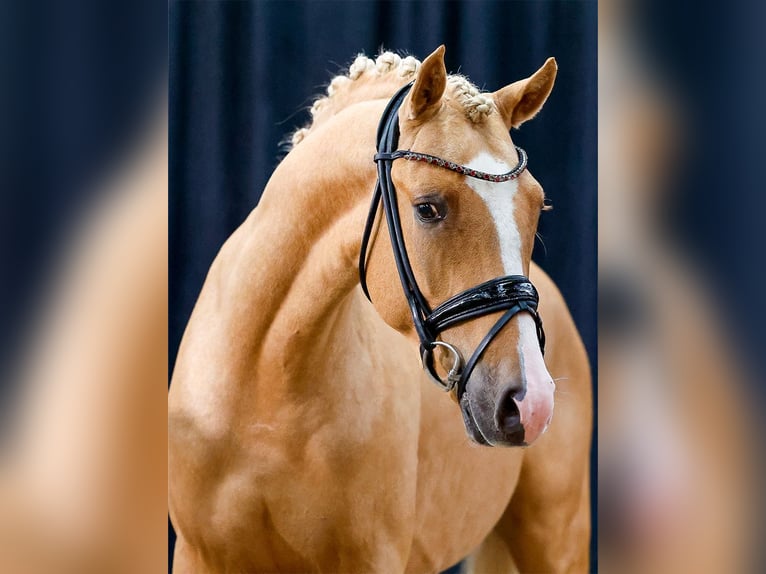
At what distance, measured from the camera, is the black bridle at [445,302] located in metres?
1.05

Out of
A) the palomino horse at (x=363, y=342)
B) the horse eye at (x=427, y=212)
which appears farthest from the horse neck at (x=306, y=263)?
the horse eye at (x=427, y=212)

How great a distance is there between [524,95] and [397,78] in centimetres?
20

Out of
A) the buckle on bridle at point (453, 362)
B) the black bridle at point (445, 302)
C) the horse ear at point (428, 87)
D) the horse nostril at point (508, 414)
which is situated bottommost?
the horse nostril at point (508, 414)

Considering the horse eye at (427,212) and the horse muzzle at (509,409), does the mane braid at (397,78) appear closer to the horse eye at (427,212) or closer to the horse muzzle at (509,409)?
the horse eye at (427,212)

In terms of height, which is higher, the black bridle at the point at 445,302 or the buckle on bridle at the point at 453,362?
the black bridle at the point at 445,302

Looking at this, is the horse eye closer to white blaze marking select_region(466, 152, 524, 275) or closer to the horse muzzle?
Answer: white blaze marking select_region(466, 152, 524, 275)

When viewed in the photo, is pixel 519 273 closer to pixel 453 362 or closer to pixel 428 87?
pixel 453 362

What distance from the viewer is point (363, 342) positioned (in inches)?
54.7

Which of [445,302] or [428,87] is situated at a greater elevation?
[428,87]

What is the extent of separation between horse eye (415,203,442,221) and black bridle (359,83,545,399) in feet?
0.11

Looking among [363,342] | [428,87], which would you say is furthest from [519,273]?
[363,342]

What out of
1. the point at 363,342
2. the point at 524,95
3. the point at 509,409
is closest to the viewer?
the point at 509,409

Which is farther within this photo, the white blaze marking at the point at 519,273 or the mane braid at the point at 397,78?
the mane braid at the point at 397,78
